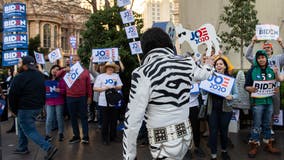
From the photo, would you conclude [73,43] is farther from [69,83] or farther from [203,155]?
[203,155]

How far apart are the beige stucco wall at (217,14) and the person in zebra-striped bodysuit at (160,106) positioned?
54.8ft

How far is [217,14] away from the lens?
21344mm

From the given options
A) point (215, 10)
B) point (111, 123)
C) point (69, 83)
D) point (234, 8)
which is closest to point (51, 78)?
point (69, 83)

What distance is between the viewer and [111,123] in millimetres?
7895

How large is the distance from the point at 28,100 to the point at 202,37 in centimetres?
341

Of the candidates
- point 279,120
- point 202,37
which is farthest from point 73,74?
point 279,120

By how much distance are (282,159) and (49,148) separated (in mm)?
4337

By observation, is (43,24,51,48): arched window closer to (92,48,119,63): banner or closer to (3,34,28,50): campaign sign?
(3,34,28,50): campaign sign

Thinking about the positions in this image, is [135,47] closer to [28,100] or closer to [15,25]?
[15,25]

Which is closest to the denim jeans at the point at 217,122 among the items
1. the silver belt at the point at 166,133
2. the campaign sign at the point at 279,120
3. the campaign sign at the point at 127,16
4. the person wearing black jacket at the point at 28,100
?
the campaign sign at the point at 279,120

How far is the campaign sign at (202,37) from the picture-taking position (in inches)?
225

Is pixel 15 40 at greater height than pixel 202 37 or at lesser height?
greater

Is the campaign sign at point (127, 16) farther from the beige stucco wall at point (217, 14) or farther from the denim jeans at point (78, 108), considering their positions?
the beige stucco wall at point (217, 14)

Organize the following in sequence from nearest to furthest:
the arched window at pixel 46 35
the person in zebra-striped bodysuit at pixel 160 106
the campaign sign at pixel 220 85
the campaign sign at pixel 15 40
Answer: the person in zebra-striped bodysuit at pixel 160 106 < the campaign sign at pixel 220 85 < the campaign sign at pixel 15 40 < the arched window at pixel 46 35
